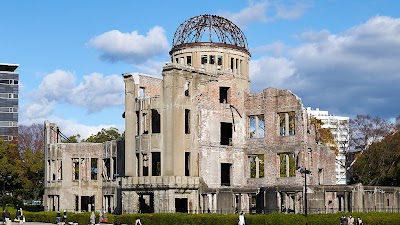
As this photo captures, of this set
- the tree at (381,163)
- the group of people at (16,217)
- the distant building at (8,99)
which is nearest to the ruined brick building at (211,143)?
the group of people at (16,217)

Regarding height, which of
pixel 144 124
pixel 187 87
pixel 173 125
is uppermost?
pixel 187 87

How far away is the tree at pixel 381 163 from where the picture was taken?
7138 centimetres

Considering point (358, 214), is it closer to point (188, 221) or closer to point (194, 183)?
point (188, 221)

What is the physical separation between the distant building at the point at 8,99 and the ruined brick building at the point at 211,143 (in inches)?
2637

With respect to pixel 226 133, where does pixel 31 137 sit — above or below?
above

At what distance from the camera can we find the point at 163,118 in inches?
2132

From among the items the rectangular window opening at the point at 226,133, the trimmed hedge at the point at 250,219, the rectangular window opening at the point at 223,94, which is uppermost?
the rectangular window opening at the point at 223,94

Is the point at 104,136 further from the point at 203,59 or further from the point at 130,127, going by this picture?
the point at 130,127

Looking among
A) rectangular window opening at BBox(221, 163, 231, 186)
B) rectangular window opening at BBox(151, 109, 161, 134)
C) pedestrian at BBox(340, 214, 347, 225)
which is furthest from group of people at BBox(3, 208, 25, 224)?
Result: pedestrian at BBox(340, 214, 347, 225)

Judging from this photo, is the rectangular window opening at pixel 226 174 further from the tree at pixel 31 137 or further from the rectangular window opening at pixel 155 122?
the tree at pixel 31 137

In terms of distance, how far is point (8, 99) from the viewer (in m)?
126

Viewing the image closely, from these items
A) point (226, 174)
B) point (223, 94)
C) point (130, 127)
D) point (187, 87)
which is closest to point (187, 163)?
point (130, 127)

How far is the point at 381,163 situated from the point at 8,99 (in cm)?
7683

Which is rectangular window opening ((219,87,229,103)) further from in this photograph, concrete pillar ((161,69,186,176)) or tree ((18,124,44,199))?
tree ((18,124,44,199))
